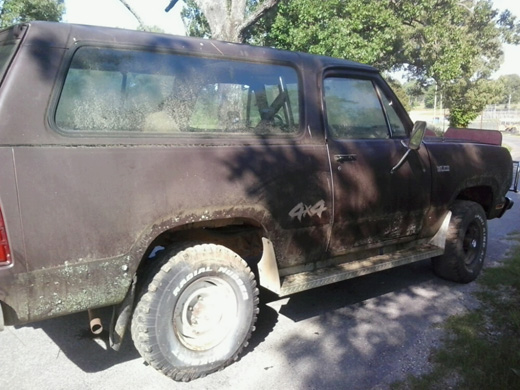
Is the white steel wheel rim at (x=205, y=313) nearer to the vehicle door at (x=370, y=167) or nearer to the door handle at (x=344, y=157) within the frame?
the vehicle door at (x=370, y=167)

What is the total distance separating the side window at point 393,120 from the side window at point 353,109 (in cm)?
7

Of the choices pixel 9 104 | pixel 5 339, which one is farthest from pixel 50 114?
pixel 5 339

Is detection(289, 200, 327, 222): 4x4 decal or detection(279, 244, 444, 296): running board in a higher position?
detection(289, 200, 327, 222): 4x4 decal

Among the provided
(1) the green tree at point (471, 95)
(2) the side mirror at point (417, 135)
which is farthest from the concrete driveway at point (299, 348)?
(1) the green tree at point (471, 95)

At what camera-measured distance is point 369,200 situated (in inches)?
145

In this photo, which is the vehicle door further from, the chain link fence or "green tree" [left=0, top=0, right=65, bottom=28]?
the chain link fence

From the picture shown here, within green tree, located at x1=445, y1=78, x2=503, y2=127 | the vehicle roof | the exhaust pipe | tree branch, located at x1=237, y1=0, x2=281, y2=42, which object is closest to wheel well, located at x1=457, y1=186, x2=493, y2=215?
the vehicle roof

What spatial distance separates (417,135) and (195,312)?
233cm

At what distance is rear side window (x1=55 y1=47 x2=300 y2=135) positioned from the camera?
253 cm

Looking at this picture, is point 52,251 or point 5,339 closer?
point 52,251

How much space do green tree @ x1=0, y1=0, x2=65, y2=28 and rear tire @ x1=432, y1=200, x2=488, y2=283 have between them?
18.4 m

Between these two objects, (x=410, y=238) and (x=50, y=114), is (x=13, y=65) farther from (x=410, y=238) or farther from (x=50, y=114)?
(x=410, y=238)

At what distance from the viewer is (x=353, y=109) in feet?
12.6

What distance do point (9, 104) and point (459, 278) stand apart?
169 inches
